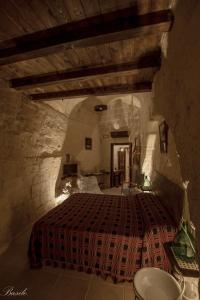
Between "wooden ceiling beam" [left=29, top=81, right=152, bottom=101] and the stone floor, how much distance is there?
9.56 feet

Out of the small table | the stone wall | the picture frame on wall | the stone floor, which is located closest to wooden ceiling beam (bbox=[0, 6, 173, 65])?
the small table

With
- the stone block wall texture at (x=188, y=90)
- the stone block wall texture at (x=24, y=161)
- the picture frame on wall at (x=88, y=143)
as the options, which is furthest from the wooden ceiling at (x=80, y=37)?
the picture frame on wall at (x=88, y=143)

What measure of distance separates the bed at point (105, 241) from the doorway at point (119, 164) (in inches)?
163

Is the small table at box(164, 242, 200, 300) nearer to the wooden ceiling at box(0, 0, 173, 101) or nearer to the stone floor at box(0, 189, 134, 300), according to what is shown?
the stone floor at box(0, 189, 134, 300)

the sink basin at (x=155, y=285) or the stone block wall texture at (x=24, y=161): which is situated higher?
the stone block wall texture at (x=24, y=161)

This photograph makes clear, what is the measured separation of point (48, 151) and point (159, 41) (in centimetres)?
312

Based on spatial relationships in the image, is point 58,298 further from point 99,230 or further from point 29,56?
point 29,56

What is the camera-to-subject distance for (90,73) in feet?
7.16

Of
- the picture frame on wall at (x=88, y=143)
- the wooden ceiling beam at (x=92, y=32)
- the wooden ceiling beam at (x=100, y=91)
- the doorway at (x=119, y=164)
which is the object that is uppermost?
the wooden ceiling beam at (x=100, y=91)

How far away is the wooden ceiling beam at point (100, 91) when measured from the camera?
2.80 metres

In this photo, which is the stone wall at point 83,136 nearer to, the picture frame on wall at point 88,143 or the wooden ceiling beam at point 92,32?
the picture frame on wall at point 88,143

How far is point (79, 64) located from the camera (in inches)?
82.5

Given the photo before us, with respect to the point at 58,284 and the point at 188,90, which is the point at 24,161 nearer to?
the point at 58,284

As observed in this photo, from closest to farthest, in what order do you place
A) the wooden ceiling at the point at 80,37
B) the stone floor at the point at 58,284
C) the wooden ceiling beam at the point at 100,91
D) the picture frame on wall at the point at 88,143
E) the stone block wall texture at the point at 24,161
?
the wooden ceiling at the point at 80,37 → the stone floor at the point at 58,284 → the stone block wall texture at the point at 24,161 → the wooden ceiling beam at the point at 100,91 → the picture frame on wall at the point at 88,143
